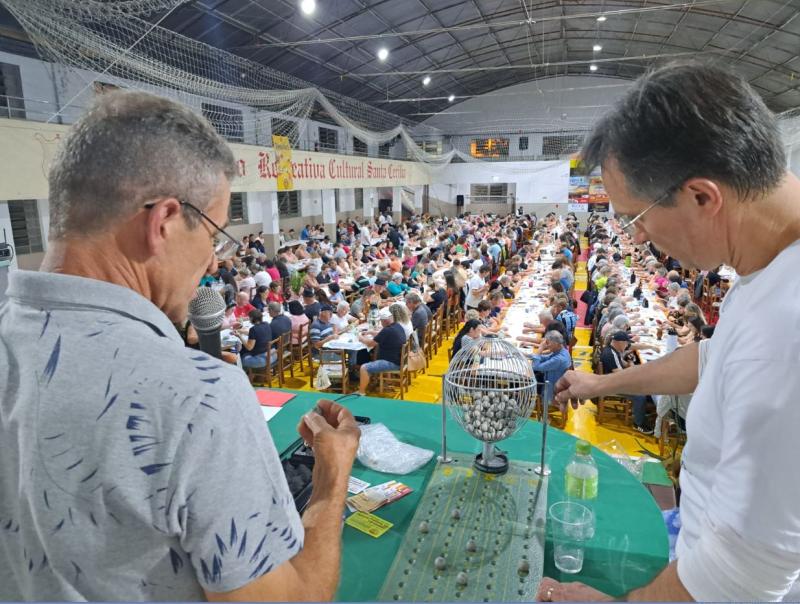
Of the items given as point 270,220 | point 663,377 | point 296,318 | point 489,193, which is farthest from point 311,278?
point 489,193

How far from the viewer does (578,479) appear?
79.1 inches

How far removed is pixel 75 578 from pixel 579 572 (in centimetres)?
141

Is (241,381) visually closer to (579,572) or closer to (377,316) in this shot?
Result: (579,572)

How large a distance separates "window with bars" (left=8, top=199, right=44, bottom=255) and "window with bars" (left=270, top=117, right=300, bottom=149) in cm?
620

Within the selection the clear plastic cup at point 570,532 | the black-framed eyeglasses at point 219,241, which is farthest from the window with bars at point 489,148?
the black-framed eyeglasses at point 219,241

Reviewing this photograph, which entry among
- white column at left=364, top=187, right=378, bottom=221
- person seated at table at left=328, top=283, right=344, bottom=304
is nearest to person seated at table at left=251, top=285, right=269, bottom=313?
person seated at table at left=328, top=283, right=344, bottom=304

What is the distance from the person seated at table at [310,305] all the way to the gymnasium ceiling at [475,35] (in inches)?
259

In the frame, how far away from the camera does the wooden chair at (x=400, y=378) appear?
6891mm

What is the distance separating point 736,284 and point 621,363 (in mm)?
5194

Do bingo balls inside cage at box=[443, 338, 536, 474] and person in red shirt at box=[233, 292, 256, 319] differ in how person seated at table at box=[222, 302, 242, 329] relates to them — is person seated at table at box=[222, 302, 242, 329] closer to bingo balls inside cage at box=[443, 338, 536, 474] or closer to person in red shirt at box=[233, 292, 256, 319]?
person in red shirt at box=[233, 292, 256, 319]

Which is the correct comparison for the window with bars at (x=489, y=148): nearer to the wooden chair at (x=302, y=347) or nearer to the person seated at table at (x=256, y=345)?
the wooden chair at (x=302, y=347)

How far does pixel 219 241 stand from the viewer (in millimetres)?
1178

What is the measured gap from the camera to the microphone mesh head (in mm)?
1961

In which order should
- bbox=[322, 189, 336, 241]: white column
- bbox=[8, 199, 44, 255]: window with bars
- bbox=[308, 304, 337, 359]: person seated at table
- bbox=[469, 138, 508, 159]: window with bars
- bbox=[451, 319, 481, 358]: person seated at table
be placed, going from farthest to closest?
bbox=[469, 138, 508, 159]: window with bars < bbox=[322, 189, 336, 241]: white column < bbox=[8, 199, 44, 255]: window with bars < bbox=[308, 304, 337, 359]: person seated at table < bbox=[451, 319, 481, 358]: person seated at table
